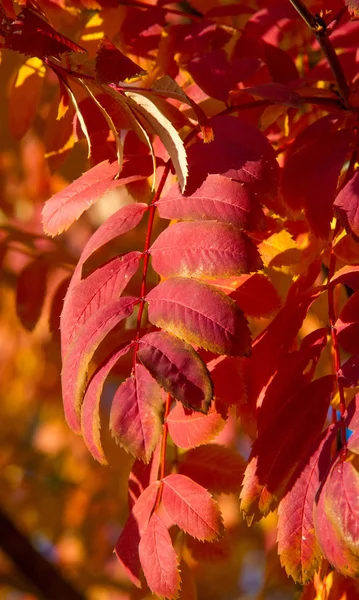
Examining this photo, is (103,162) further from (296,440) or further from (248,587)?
(248,587)

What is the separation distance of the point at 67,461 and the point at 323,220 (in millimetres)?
2268

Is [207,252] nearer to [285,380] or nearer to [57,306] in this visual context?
[285,380]

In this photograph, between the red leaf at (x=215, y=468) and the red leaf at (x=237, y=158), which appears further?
the red leaf at (x=215, y=468)

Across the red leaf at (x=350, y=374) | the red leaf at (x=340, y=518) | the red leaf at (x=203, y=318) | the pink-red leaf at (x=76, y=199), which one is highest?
the pink-red leaf at (x=76, y=199)

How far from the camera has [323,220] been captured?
0.89 metres

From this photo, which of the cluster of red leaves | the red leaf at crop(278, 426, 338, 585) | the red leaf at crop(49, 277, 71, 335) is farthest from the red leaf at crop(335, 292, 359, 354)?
the red leaf at crop(49, 277, 71, 335)

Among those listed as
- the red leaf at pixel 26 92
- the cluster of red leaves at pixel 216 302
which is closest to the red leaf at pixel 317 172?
the cluster of red leaves at pixel 216 302

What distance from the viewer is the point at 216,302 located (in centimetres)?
76

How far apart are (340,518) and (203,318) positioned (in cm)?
22

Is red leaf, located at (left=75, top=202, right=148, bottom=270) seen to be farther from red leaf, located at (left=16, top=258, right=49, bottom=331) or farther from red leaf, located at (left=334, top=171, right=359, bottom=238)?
red leaf, located at (left=16, top=258, right=49, bottom=331)

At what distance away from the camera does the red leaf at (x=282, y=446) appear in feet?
2.72

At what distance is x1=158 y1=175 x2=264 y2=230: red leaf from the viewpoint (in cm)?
81

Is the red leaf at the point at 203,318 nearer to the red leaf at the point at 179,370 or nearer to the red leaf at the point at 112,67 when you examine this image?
the red leaf at the point at 179,370

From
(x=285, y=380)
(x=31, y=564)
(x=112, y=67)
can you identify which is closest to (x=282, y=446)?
(x=285, y=380)
